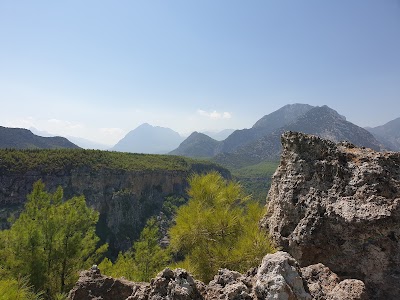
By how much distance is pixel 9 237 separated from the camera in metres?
12.4

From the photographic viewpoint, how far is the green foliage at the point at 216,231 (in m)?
7.54

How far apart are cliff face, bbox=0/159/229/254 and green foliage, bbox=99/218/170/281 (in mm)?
48901

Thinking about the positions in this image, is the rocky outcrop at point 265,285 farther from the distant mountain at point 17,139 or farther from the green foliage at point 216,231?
the distant mountain at point 17,139

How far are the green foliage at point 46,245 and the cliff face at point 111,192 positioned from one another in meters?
56.0

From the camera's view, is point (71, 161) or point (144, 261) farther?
point (71, 161)

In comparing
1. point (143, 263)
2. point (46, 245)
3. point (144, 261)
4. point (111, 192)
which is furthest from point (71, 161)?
point (46, 245)

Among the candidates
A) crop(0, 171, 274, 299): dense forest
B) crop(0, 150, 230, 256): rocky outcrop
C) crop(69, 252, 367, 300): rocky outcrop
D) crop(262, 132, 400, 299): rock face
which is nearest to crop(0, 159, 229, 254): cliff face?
crop(0, 150, 230, 256): rocky outcrop

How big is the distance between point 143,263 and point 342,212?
44.3ft

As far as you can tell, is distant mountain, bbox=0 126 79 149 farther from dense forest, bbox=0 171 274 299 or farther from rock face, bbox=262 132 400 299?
rock face, bbox=262 132 400 299

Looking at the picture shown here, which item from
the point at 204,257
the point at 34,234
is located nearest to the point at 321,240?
the point at 204,257

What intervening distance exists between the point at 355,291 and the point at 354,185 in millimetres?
3220

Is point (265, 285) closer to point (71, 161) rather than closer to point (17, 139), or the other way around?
point (71, 161)

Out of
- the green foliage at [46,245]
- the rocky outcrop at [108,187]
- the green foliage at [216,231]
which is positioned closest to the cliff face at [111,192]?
the rocky outcrop at [108,187]

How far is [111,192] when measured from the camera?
3497 inches
